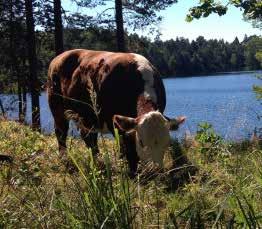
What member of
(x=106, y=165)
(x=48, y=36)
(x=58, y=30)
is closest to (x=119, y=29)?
(x=58, y=30)

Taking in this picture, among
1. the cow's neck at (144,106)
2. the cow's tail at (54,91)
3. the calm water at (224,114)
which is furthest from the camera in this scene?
the cow's tail at (54,91)

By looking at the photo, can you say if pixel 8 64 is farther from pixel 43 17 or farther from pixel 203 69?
pixel 203 69

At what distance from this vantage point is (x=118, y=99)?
8305mm

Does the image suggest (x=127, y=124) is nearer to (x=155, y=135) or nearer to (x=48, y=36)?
(x=155, y=135)

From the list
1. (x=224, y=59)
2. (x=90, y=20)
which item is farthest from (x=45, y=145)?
(x=224, y=59)

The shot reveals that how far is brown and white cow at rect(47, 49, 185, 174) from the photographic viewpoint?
6531 mm

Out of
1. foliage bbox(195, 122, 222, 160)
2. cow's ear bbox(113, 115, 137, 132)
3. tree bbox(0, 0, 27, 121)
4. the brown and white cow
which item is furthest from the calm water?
tree bbox(0, 0, 27, 121)

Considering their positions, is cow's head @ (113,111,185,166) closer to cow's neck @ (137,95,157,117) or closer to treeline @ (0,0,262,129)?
cow's neck @ (137,95,157,117)

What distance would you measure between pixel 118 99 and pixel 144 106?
928 millimetres

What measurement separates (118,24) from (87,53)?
44.0 feet

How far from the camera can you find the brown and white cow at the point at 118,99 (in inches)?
257

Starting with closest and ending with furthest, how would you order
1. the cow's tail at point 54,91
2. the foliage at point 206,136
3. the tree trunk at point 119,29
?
the foliage at point 206,136
the cow's tail at point 54,91
the tree trunk at point 119,29

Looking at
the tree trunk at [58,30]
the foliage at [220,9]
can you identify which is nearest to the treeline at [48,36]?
the tree trunk at [58,30]

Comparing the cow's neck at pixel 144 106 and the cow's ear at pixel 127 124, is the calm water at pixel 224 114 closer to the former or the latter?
the cow's neck at pixel 144 106
